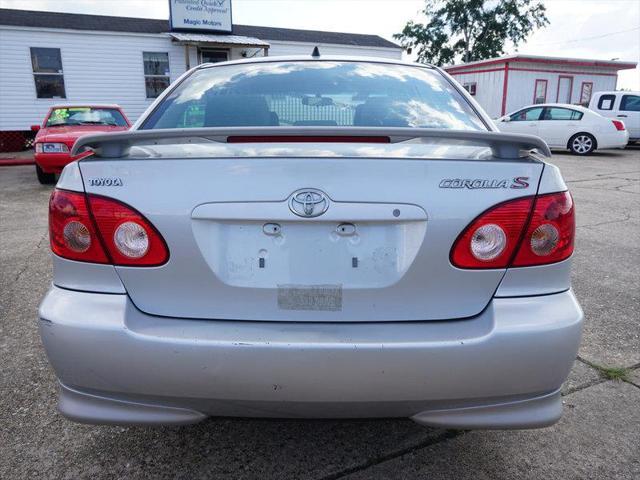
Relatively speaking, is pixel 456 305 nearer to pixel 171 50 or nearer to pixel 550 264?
pixel 550 264

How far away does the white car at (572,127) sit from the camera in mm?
14227

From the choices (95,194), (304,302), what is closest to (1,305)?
(95,194)

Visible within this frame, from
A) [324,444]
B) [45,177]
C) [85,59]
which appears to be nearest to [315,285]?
[324,444]

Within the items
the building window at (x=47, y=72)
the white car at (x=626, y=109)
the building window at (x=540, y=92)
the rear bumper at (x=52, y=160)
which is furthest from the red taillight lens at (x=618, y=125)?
the building window at (x=47, y=72)

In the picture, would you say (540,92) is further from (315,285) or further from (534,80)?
(315,285)

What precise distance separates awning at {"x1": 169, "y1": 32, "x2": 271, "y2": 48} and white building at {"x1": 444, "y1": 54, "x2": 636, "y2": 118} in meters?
9.95

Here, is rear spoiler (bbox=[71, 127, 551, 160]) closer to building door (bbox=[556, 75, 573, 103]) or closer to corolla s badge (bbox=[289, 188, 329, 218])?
corolla s badge (bbox=[289, 188, 329, 218])

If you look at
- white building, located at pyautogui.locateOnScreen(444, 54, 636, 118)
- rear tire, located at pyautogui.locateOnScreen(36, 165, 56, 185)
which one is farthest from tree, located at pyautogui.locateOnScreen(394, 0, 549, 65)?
rear tire, located at pyautogui.locateOnScreen(36, 165, 56, 185)

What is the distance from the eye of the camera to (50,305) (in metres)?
1.57

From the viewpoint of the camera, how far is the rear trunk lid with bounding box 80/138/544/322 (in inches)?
57.5

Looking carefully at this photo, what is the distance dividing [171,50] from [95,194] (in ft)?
59.1

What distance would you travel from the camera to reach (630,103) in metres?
15.9

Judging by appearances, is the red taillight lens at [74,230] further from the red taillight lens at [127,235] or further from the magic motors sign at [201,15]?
the magic motors sign at [201,15]

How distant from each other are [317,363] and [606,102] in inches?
723
